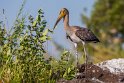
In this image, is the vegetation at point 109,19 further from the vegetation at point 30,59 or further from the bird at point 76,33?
the vegetation at point 30,59

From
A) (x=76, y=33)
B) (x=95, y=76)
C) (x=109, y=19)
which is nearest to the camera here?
(x=95, y=76)

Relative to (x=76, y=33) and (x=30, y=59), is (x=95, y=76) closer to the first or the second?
(x=30, y=59)

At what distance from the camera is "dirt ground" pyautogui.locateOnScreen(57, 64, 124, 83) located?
28.2ft

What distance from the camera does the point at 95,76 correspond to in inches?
356

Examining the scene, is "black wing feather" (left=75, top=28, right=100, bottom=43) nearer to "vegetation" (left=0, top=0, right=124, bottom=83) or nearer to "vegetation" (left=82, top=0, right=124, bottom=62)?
"vegetation" (left=0, top=0, right=124, bottom=83)

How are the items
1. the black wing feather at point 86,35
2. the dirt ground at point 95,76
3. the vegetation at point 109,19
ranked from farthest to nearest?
the vegetation at point 109,19 < the black wing feather at point 86,35 < the dirt ground at point 95,76

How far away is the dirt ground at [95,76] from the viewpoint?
8.60m

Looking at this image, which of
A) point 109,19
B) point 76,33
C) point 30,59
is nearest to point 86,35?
point 76,33

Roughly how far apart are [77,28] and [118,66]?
2.88 metres

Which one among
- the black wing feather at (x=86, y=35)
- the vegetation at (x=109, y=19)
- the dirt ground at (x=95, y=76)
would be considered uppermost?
the vegetation at (x=109, y=19)

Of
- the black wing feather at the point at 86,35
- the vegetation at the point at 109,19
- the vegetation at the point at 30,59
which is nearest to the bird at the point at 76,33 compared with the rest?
the black wing feather at the point at 86,35

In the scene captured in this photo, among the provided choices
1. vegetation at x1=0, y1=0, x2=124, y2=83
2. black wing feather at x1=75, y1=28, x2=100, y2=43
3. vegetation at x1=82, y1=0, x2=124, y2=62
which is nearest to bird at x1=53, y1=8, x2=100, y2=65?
black wing feather at x1=75, y1=28, x2=100, y2=43

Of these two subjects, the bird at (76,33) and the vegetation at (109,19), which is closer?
the bird at (76,33)

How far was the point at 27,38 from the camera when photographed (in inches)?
381
